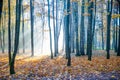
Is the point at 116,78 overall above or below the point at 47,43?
above

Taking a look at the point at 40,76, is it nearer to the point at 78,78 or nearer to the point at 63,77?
the point at 63,77

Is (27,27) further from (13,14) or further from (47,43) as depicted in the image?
(13,14)

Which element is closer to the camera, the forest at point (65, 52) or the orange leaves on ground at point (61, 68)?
the forest at point (65, 52)

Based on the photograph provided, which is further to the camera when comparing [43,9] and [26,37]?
[26,37]

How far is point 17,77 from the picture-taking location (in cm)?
1192

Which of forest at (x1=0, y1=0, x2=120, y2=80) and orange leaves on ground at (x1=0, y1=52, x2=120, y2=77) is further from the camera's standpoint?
orange leaves on ground at (x1=0, y1=52, x2=120, y2=77)

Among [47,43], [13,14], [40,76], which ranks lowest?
[47,43]

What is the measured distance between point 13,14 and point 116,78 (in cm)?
2678

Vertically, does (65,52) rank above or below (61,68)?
below

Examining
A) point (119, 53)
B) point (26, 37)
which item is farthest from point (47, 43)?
point (119, 53)

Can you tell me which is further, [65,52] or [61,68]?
[65,52]

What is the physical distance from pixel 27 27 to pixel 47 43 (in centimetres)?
2046

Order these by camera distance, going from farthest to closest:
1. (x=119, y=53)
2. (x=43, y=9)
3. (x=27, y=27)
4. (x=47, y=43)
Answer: (x=47, y=43) < (x=27, y=27) < (x=43, y=9) < (x=119, y=53)

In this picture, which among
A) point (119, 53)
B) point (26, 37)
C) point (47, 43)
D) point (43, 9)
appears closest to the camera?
point (119, 53)
